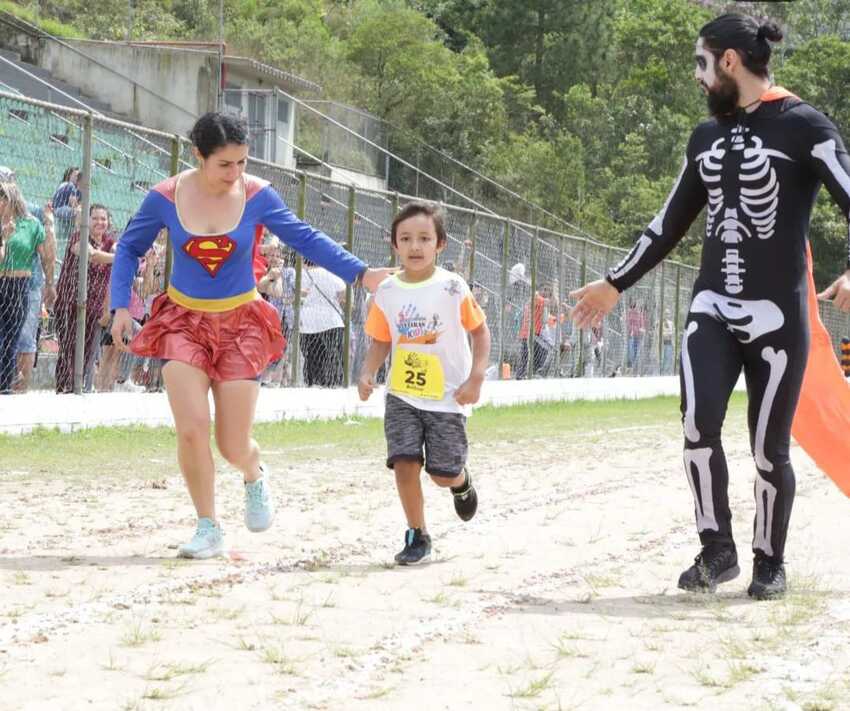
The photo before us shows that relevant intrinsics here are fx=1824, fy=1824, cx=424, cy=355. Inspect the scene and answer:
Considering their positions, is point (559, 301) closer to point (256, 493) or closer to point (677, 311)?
point (677, 311)

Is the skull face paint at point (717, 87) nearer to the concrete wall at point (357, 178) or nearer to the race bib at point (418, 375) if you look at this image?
the race bib at point (418, 375)

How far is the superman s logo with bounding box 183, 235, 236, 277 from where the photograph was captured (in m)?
8.06

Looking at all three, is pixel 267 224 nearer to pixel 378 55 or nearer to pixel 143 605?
pixel 143 605

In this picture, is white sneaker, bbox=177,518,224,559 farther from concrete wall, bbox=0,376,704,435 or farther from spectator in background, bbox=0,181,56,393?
spectator in background, bbox=0,181,56,393

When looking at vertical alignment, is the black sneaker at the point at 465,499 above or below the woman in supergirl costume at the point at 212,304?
below

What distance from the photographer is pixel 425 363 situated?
8.24 metres

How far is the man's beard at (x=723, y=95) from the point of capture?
737 cm

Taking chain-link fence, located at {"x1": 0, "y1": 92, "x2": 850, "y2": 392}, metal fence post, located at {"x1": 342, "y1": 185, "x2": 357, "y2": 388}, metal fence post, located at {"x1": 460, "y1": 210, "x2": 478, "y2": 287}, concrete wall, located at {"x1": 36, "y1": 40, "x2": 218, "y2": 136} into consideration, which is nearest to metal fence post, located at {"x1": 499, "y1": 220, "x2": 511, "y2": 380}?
chain-link fence, located at {"x1": 0, "y1": 92, "x2": 850, "y2": 392}

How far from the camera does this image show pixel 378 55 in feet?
204

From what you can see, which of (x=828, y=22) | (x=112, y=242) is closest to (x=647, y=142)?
(x=828, y=22)

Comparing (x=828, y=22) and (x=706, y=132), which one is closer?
(x=706, y=132)

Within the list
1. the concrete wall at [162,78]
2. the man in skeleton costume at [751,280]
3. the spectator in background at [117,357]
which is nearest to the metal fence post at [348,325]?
the spectator in background at [117,357]

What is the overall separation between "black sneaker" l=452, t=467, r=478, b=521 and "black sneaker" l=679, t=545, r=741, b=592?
5.14ft

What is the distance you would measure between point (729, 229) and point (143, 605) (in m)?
2.74
